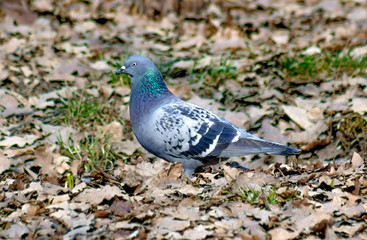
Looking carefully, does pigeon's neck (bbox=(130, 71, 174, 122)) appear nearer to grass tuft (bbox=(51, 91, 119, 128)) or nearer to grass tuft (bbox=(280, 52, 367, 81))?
grass tuft (bbox=(51, 91, 119, 128))

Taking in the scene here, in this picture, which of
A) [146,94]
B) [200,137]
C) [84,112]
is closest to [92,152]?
[84,112]

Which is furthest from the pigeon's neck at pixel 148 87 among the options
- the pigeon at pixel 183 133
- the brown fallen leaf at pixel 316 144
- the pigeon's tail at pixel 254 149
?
the brown fallen leaf at pixel 316 144

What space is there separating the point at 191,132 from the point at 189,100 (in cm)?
171

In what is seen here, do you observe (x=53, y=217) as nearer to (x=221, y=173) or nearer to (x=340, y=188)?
(x=221, y=173)

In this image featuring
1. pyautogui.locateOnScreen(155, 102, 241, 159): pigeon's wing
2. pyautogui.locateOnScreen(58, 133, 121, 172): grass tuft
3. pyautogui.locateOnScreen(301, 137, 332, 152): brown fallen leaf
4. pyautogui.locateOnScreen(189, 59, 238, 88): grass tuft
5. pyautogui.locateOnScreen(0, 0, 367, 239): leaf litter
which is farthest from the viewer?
pyautogui.locateOnScreen(189, 59, 238, 88): grass tuft

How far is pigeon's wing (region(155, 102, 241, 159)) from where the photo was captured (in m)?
4.84

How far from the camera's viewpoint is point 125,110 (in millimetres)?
6527

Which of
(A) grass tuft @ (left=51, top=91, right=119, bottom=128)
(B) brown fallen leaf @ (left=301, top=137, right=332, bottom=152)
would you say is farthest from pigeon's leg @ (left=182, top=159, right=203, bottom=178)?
(A) grass tuft @ (left=51, top=91, right=119, bottom=128)

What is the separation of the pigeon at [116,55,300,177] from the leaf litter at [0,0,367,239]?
0.19 m

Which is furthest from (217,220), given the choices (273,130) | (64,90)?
(64,90)

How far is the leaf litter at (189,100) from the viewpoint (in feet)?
12.4

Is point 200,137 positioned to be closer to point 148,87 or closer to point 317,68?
point 148,87

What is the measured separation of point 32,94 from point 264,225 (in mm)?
4160

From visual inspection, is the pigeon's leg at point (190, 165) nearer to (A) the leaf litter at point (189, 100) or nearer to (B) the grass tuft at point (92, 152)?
(A) the leaf litter at point (189, 100)
